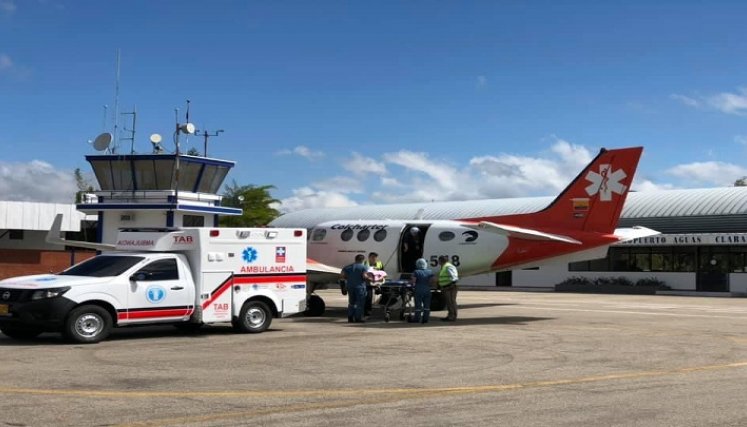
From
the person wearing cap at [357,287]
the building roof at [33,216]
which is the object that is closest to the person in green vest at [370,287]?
the person wearing cap at [357,287]

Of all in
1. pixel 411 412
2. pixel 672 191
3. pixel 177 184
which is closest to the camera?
pixel 411 412

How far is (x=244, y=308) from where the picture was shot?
18594mm

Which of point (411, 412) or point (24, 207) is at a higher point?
point (24, 207)

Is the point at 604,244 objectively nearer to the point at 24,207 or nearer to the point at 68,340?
the point at 68,340

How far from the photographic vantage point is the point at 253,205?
7350cm

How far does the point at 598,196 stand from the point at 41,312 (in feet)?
50.5

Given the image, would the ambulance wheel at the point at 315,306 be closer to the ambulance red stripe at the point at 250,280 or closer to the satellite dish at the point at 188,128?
the ambulance red stripe at the point at 250,280

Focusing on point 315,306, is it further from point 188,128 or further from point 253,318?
point 188,128

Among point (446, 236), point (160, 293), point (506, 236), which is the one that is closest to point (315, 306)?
point (446, 236)

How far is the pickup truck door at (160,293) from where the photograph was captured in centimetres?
1678

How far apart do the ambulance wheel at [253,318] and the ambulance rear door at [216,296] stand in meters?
0.34

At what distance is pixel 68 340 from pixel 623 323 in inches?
542

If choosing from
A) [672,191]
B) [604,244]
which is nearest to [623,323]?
[604,244]

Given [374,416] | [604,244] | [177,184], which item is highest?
[177,184]
